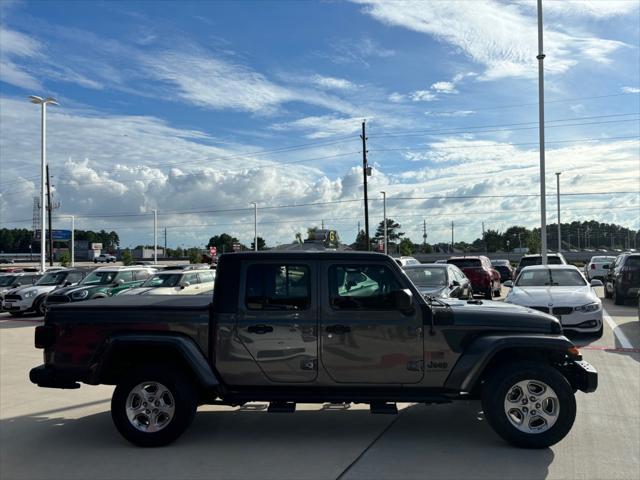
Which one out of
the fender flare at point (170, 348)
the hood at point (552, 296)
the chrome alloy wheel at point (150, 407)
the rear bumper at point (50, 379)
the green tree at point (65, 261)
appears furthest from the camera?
the green tree at point (65, 261)

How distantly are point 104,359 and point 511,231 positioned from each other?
140977 mm

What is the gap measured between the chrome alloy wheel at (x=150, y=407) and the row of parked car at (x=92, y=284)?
29.0ft

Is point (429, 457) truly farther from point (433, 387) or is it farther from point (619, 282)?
point (619, 282)

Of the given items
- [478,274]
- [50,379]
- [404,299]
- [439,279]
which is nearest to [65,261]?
[478,274]

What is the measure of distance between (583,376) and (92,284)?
1645cm

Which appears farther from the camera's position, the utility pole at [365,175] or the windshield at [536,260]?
the utility pole at [365,175]

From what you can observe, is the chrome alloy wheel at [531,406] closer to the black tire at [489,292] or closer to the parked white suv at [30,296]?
the black tire at [489,292]

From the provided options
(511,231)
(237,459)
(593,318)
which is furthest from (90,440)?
(511,231)

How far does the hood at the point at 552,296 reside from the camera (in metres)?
10.5

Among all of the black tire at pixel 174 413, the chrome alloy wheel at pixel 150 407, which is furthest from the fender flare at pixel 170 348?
the chrome alloy wheel at pixel 150 407

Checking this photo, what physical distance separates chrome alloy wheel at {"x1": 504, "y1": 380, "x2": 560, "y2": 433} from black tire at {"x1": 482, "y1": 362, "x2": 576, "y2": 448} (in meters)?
0.04

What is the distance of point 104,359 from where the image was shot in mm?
5398

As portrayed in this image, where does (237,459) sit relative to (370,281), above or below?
below

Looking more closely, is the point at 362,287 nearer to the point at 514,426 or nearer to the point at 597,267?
the point at 514,426
